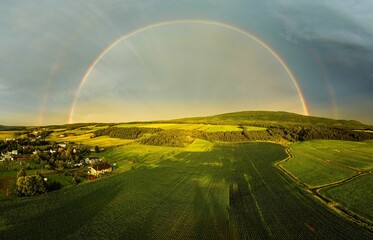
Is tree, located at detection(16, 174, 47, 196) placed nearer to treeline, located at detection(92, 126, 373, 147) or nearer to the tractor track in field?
the tractor track in field

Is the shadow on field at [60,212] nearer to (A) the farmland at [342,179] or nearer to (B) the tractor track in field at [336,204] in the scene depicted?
(B) the tractor track in field at [336,204]

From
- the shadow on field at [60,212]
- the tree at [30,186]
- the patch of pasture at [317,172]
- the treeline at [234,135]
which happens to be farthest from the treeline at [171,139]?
the tree at [30,186]

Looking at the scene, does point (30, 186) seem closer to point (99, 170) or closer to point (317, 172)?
point (99, 170)

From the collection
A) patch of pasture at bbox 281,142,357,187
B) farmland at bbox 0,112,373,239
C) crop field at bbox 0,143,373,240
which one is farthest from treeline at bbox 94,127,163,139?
patch of pasture at bbox 281,142,357,187

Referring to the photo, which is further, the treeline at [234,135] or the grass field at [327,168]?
the treeline at [234,135]

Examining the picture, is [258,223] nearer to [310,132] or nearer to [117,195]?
[117,195]

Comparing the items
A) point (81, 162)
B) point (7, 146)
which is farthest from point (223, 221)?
point (7, 146)

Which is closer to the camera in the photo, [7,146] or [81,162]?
[81,162]

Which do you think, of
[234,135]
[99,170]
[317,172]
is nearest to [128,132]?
[234,135]
